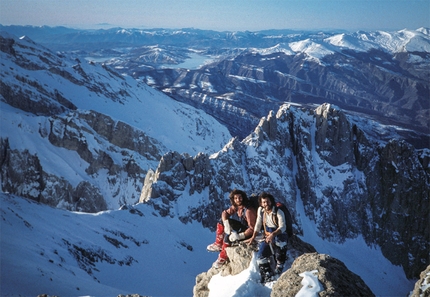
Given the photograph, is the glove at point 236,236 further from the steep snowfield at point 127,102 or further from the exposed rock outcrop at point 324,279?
the steep snowfield at point 127,102

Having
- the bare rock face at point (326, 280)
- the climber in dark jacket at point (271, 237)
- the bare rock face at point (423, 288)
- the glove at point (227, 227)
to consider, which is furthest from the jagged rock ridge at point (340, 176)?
the bare rock face at point (423, 288)

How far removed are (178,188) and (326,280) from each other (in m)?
56.7

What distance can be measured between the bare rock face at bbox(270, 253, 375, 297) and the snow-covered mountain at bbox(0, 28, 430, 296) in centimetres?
2258

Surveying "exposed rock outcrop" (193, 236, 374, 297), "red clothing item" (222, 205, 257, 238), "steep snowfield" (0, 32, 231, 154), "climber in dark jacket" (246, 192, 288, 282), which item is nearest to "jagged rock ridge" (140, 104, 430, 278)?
"steep snowfield" (0, 32, 231, 154)

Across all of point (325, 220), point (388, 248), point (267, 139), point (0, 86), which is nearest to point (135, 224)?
point (267, 139)

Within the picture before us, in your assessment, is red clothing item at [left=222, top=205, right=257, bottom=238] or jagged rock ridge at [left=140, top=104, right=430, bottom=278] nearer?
red clothing item at [left=222, top=205, right=257, bottom=238]

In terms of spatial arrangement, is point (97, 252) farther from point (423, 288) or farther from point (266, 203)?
point (423, 288)

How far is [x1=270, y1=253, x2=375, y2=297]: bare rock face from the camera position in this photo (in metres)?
9.39

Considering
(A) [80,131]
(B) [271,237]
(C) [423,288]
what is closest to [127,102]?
(A) [80,131]

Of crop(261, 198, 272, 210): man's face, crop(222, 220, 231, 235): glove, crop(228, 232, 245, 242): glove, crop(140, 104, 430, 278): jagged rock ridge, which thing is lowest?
crop(140, 104, 430, 278): jagged rock ridge

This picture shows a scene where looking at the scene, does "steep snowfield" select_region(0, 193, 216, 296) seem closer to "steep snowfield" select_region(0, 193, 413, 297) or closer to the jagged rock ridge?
"steep snowfield" select_region(0, 193, 413, 297)

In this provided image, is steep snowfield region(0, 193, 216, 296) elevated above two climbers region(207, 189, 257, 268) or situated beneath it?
situated beneath

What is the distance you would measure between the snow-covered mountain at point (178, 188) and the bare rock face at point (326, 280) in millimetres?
22582

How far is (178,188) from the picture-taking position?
6506 cm
